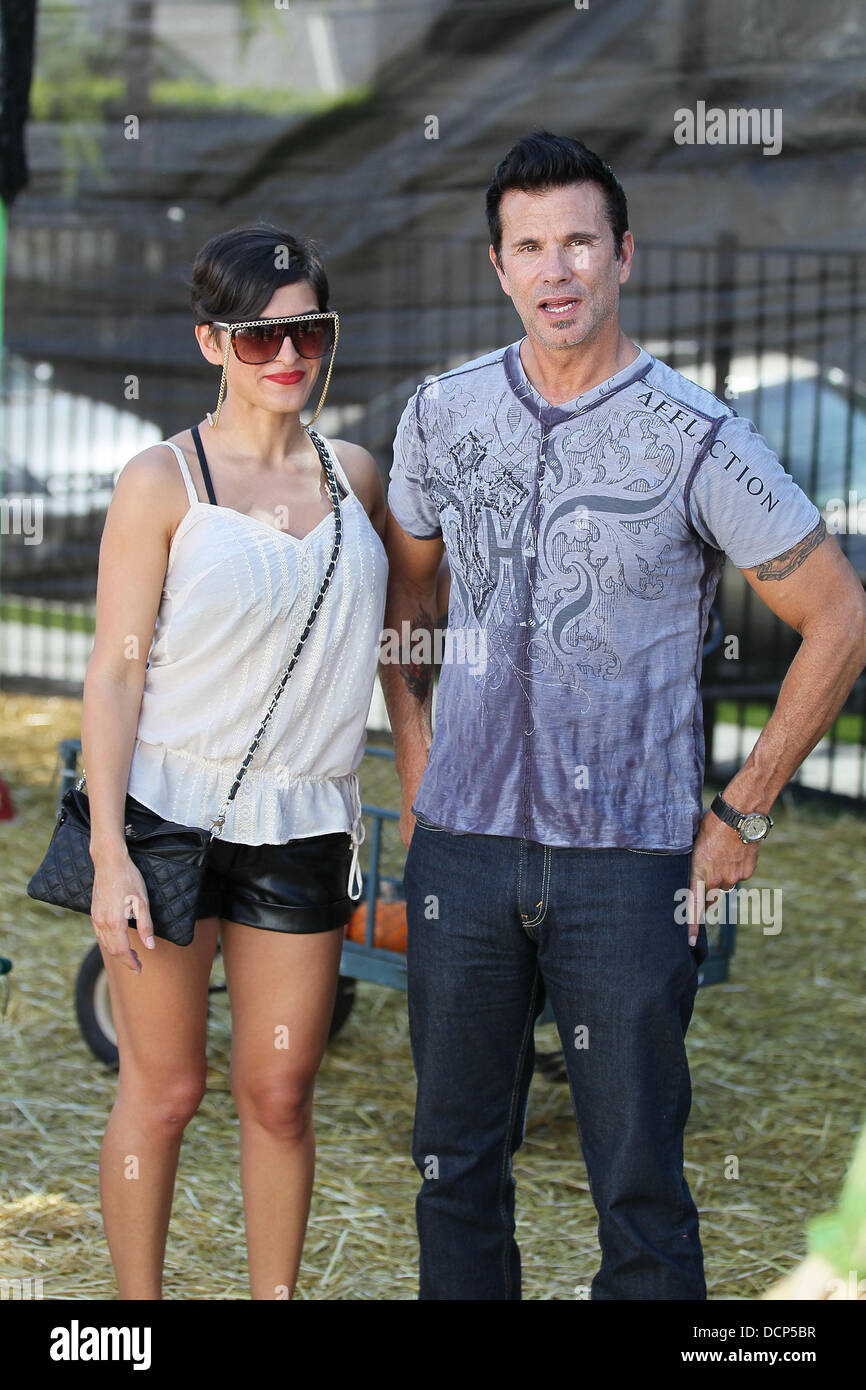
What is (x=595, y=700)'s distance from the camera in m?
2.25

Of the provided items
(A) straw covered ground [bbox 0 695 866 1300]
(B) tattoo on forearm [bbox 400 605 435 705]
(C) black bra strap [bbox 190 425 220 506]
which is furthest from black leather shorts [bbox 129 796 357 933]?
(A) straw covered ground [bbox 0 695 866 1300]

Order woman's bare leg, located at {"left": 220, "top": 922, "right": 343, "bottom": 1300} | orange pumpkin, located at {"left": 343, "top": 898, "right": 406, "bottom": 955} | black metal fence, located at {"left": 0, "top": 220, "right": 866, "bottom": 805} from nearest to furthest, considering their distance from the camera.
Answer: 1. woman's bare leg, located at {"left": 220, "top": 922, "right": 343, "bottom": 1300}
2. orange pumpkin, located at {"left": 343, "top": 898, "right": 406, "bottom": 955}
3. black metal fence, located at {"left": 0, "top": 220, "right": 866, "bottom": 805}

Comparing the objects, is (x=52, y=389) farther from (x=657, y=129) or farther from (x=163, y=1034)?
(x=163, y=1034)

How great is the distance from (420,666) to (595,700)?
0.51m

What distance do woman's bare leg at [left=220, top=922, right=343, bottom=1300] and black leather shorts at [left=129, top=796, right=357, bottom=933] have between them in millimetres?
28

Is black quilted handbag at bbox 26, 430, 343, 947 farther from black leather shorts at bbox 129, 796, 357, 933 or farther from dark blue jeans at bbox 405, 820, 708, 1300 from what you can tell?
dark blue jeans at bbox 405, 820, 708, 1300

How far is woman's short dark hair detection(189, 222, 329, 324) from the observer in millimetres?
2424

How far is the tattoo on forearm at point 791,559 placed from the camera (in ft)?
7.16

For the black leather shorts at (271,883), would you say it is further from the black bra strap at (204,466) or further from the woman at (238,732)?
Result: the black bra strap at (204,466)

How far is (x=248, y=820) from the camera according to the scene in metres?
2.44

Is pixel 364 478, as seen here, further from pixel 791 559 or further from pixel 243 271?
pixel 791 559

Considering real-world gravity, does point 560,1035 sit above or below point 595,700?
below

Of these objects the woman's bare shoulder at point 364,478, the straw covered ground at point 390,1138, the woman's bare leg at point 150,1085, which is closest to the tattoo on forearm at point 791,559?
the woman's bare shoulder at point 364,478

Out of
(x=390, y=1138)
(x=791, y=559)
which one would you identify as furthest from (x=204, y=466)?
(x=390, y=1138)
